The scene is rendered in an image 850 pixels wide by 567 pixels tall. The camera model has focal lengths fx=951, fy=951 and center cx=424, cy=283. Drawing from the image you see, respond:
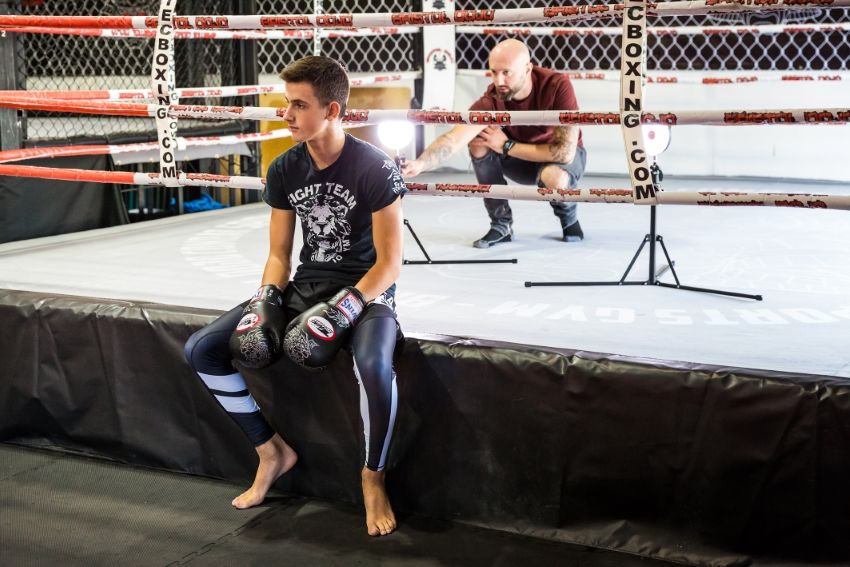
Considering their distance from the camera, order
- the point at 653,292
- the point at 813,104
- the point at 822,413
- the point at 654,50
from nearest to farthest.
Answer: the point at 822,413
the point at 653,292
the point at 813,104
the point at 654,50

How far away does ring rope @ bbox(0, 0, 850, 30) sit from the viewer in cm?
209

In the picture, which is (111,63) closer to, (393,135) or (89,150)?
(89,150)

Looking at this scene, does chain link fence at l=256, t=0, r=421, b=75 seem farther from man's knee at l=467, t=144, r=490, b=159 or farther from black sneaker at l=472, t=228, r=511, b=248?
black sneaker at l=472, t=228, r=511, b=248

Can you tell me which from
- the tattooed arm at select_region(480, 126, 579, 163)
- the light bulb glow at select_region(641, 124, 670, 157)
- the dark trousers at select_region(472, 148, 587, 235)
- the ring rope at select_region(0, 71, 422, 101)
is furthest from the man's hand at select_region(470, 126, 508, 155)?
A: the ring rope at select_region(0, 71, 422, 101)

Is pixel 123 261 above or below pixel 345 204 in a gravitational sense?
below

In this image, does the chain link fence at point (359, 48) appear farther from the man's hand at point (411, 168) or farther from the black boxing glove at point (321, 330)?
the black boxing glove at point (321, 330)

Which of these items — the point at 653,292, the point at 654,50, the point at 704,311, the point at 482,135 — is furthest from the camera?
the point at 654,50

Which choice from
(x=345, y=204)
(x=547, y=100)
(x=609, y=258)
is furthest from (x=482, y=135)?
(x=345, y=204)

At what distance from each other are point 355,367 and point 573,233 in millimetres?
2035

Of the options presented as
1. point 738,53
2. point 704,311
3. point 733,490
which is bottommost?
point 733,490

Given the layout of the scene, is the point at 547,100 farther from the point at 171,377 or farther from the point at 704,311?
the point at 171,377

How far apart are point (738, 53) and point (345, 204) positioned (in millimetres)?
4542

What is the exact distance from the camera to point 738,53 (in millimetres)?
5926

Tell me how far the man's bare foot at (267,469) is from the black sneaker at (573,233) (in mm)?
1890
